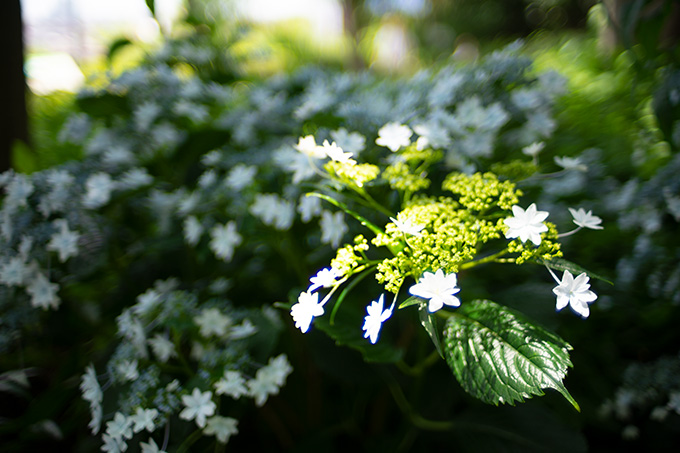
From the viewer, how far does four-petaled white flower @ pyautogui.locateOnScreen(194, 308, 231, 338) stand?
0.70m

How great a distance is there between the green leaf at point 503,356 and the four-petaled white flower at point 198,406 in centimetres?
33

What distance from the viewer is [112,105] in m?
0.94

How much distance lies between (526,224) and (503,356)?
0.47 feet

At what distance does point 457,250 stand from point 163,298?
20.7 inches

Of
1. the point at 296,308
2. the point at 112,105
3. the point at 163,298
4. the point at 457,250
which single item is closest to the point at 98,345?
the point at 163,298

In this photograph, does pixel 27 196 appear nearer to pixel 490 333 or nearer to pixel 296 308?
pixel 296 308

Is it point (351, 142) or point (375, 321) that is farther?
point (351, 142)

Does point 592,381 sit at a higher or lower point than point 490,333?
lower

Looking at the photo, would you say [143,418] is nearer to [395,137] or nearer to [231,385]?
[231,385]

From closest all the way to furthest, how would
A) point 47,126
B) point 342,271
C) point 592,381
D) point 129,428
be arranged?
point 342,271, point 129,428, point 592,381, point 47,126

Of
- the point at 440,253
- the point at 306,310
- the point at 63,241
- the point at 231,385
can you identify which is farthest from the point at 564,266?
the point at 63,241

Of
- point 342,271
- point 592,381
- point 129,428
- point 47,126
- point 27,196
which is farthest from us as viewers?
point 47,126

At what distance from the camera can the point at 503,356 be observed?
1.50 feet

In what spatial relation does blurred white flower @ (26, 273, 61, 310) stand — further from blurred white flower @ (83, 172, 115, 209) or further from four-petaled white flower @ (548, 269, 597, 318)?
four-petaled white flower @ (548, 269, 597, 318)
